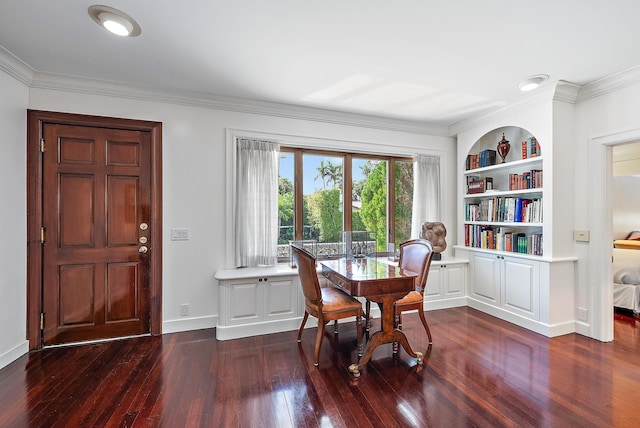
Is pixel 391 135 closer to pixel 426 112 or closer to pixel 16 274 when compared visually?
pixel 426 112

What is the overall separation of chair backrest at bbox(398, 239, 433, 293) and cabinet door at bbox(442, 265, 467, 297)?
102 centimetres

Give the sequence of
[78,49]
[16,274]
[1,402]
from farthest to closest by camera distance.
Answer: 1. [16,274]
2. [78,49]
3. [1,402]

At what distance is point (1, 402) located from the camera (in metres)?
1.95

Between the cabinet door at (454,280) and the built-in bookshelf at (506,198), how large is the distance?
39cm

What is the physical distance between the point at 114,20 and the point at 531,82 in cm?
354

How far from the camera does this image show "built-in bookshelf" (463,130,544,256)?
331cm

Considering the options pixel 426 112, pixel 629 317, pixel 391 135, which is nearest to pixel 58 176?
pixel 391 135

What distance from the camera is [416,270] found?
3.01 metres

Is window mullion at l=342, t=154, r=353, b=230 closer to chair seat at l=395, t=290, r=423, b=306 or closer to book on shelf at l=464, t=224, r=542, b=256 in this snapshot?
chair seat at l=395, t=290, r=423, b=306

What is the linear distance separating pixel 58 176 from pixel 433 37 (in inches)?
137

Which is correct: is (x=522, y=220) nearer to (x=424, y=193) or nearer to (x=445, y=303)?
(x=424, y=193)

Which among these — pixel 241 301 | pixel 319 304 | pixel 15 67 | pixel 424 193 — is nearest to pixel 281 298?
pixel 241 301

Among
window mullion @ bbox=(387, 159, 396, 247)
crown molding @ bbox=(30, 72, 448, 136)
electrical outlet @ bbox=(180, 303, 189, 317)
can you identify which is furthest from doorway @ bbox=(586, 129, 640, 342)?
electrical outlet @ bbox=(180, 303, 189, 317)

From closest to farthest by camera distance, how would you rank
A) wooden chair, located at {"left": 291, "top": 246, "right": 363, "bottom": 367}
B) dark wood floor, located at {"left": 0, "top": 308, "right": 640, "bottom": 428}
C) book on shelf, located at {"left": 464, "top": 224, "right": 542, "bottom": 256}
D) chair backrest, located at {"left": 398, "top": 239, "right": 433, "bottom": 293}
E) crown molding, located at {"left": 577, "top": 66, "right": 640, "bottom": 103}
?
dark wood floor, located at {"left": 0, "top": 308, "right": 640, "bottom": 428} → wooden chair, located at {"left": 291, "top": 246, "right": 363, "bottom": 367} → crown molding, located at {"left": 577, "top": 66, "right": 640, "bottom": 103} → chair backrest, located at {"left": 398, "top": 239, "right": 433, "bottom": 293} → book on shelf, located at {"left": 464, "top": 224, "right": 542, "bottom": 256}
